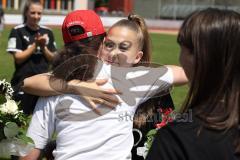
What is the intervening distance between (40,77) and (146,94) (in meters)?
0.45

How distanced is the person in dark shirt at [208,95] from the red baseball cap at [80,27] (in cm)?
79

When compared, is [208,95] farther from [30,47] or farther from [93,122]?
[30,47]

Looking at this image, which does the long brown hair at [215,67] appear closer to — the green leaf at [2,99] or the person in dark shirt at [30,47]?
the green leaf at [2,99]

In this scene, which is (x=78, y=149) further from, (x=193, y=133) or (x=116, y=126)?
(x=193, y=133)

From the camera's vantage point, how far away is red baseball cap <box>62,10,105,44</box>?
2.40 m

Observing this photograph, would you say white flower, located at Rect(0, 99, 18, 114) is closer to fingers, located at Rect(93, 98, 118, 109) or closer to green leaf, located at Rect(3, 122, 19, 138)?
green leaf, located at Rect(3, 122, 19, 138)

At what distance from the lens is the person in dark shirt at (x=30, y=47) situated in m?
6.23

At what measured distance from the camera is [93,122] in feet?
7.56

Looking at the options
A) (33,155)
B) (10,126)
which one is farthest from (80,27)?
(10,126)

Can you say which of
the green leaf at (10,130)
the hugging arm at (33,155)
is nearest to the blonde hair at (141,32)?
the hugging arm at (33,155)

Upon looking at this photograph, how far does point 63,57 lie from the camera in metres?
2.30

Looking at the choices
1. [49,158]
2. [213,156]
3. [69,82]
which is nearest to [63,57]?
[69,82]

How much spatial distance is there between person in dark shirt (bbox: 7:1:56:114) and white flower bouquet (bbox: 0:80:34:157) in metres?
3.16

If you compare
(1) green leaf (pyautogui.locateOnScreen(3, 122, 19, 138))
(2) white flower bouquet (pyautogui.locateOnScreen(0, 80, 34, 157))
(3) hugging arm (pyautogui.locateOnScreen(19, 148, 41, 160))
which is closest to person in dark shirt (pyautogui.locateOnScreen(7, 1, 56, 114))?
(2) white flower bouquet (pyautogui.locateOnScreen(0, 80, 34, 157))
